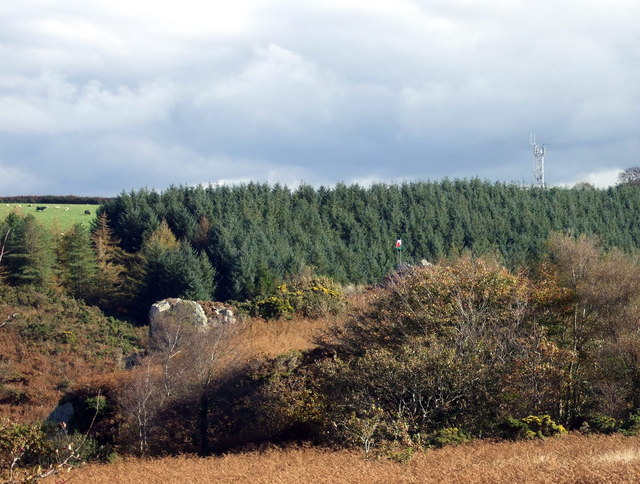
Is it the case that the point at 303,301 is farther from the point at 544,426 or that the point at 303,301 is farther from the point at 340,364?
the point at 544,426

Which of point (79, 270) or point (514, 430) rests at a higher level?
point (79, 270)

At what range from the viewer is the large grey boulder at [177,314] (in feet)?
121

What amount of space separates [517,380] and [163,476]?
413 inches

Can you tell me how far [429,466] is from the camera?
16.1 m

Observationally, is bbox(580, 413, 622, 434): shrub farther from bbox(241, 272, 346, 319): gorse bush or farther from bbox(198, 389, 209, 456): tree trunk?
→ bbox(241, 272, 346, 319): gorse bush

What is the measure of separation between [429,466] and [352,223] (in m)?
55.5

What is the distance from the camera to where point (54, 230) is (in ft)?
204

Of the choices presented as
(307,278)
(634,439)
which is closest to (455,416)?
(634,439)

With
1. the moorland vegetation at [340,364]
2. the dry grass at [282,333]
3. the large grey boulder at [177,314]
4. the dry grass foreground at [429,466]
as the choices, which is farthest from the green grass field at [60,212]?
the dry grass foreground at [429,466]

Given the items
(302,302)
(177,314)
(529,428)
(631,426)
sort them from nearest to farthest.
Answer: (631,426)
(529,428)
(177,314)
(302,302)

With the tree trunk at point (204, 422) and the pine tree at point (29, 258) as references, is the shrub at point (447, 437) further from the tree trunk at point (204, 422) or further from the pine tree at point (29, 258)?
the pine tree at point (29, 258)

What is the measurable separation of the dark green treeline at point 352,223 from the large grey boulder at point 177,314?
12965 millimetres

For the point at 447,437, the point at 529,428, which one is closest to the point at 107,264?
the point at 447,437

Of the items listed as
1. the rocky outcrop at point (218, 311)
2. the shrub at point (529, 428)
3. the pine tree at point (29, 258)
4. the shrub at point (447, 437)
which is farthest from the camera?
the pine tree at point (29, 258)
